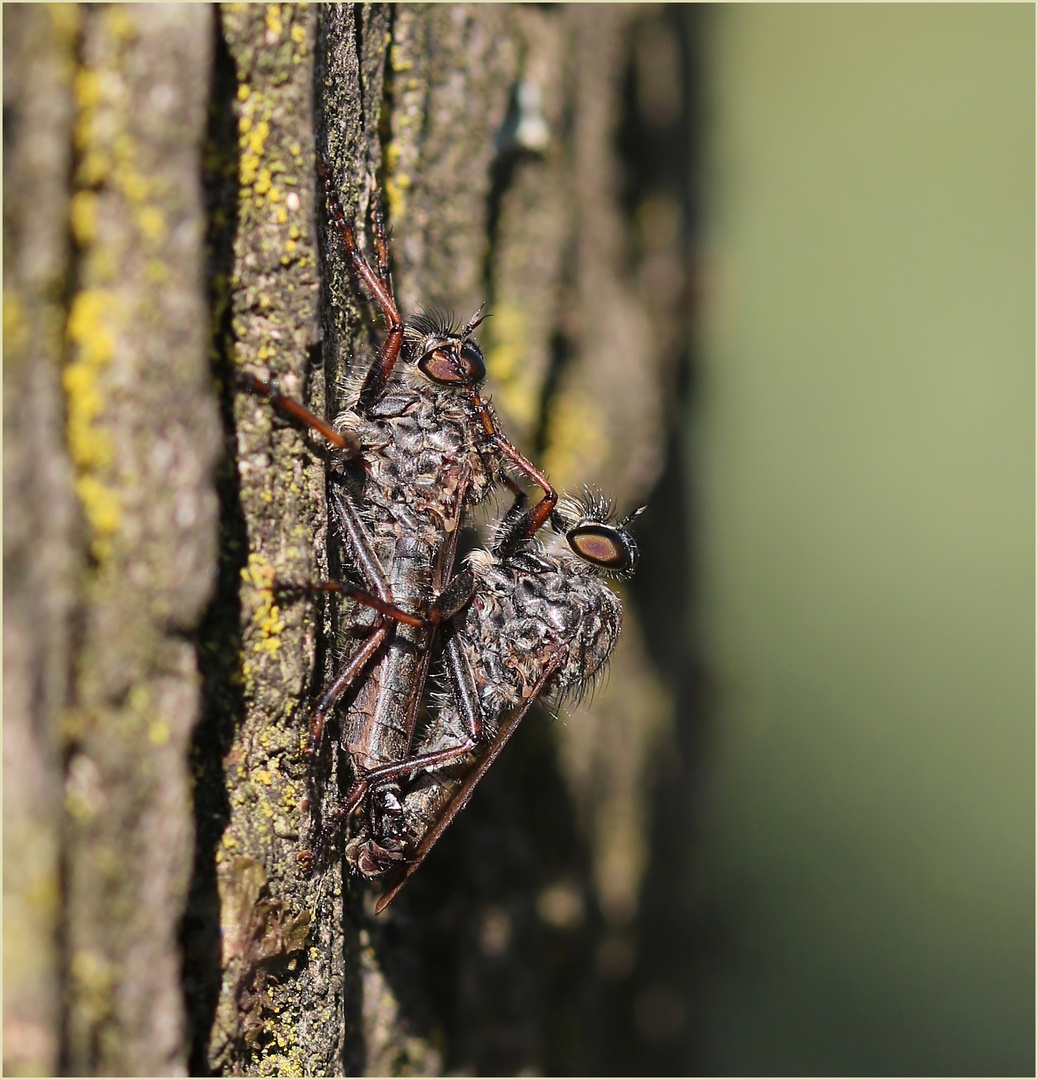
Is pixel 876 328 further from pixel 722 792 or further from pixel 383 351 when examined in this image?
pixel 383 351

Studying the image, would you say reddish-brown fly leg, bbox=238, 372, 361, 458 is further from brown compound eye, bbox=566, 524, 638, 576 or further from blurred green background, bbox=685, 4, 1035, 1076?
blurred green background, bbox=685, 4, 1035, 1076

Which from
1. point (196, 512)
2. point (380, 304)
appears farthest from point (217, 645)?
point (380, 304)

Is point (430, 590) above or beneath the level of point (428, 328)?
beneath

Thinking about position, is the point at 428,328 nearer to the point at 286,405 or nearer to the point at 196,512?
the point at 286,405

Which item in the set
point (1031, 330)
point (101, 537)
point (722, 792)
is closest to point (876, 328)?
point (1031, 330)

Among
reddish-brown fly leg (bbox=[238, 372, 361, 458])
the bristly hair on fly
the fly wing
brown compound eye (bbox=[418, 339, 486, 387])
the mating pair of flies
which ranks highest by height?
the bristly hair on fly

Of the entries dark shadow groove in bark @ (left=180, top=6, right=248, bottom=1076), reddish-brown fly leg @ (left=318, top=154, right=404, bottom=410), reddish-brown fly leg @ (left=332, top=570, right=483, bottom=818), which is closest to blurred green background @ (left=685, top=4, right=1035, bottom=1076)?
reddish-brown fly leg @ (left=332, top=570, right=483, bottom=818)
